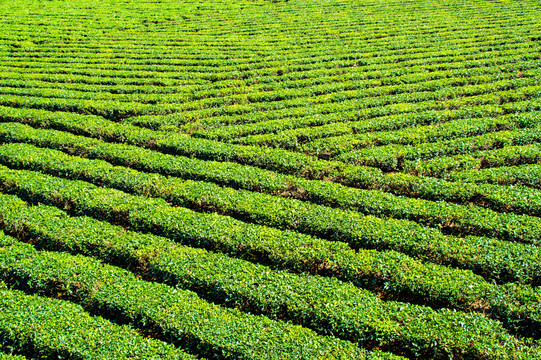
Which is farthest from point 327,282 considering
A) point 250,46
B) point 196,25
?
point 196,25

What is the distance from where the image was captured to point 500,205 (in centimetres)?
1282

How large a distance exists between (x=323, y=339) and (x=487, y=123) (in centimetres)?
1245

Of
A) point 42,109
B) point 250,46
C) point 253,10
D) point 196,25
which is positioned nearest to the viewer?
point 42,109

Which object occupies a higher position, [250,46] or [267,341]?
[250,46]

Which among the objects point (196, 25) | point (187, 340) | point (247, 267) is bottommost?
point (187, 340)

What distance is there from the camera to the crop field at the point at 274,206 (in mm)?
9531

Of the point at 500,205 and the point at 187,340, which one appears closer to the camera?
the point at 187,340

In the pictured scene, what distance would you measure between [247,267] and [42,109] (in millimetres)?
14459

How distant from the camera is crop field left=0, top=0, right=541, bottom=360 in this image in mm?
9531

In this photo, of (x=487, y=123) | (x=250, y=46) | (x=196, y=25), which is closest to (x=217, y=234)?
(x=487, y=123)

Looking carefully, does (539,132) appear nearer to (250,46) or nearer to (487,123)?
(487,123)

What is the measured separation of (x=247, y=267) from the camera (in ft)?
36.2

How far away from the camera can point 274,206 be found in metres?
13.0

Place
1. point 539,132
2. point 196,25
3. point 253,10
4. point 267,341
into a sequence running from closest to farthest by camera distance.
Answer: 1. point 267,341
2. point 539,132
3. point 196,25
4. point 253,10
